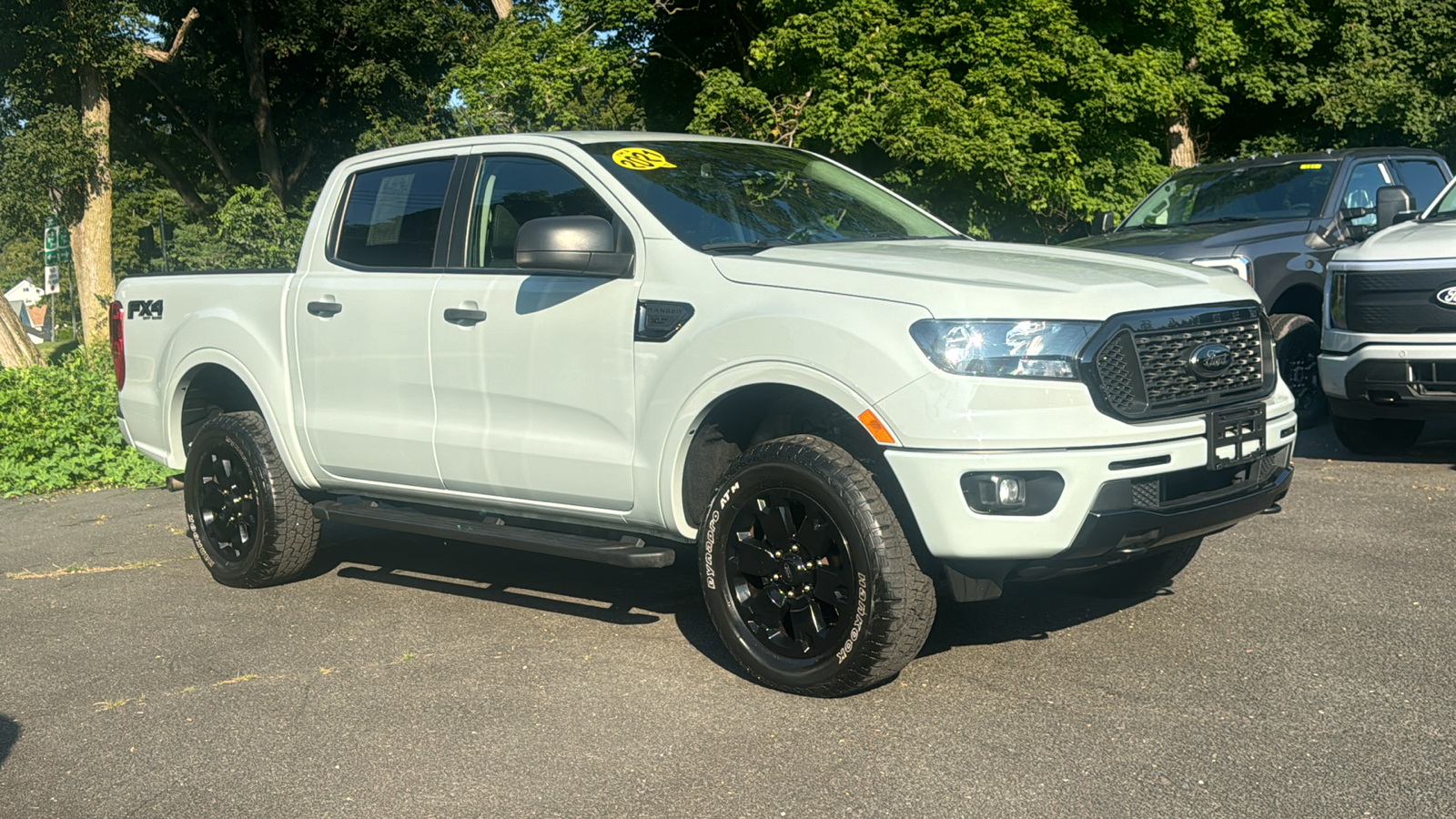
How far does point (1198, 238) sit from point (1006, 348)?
21.1 feet

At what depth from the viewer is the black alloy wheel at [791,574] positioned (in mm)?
4660

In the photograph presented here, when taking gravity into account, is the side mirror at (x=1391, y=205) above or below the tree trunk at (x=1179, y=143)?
below

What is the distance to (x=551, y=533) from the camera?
5.58 meters

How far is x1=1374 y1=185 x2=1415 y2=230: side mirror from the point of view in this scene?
9281 millimetres

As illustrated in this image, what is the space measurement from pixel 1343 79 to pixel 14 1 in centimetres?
2582

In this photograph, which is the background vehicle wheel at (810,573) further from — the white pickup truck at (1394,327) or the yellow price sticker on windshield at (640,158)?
the white pickup truck at (1394,327)

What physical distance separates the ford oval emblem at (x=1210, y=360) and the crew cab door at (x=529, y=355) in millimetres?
1937

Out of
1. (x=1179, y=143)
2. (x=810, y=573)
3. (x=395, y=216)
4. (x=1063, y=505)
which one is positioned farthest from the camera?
(x=1179, y=143)

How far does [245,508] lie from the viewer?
6781 millimetres

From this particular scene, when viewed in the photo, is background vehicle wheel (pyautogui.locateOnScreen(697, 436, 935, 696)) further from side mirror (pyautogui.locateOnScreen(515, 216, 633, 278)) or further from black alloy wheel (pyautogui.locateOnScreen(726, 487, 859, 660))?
side mirror (pyautogui.locateOnScreen(515, 216, 633, 278))

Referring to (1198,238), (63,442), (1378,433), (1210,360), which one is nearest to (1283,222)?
(1198,238)

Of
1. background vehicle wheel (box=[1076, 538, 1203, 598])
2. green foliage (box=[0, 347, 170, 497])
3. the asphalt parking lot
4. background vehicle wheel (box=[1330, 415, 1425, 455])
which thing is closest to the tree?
green foliage (box=[0, 347, 170, 497])

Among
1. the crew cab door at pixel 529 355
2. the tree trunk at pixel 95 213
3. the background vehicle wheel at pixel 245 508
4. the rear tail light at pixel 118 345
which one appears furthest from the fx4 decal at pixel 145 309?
the tree trunk at pixel 95 213

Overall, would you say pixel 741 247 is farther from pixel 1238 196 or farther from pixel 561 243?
pixel 1238 196
